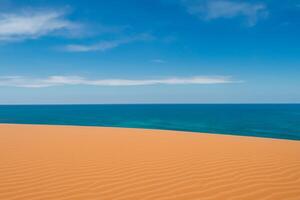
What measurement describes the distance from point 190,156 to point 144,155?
1328 millimetres

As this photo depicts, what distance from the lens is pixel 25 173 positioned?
15.6ft

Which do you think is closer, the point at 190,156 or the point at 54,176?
the point at 54,176

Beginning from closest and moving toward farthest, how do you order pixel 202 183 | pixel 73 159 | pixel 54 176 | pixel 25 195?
pixel 25 195
pixel 202 183
pixel 54 176
pixel 73 159

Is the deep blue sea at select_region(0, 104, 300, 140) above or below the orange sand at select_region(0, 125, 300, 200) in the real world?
below

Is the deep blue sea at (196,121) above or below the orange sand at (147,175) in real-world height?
below

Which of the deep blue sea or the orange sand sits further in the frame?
the deep blue sea

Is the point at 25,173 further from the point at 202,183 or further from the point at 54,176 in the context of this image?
the point at 202,183

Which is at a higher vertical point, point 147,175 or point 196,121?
point 147,175

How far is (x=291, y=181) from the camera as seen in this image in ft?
14.3

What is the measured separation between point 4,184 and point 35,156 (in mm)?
2257

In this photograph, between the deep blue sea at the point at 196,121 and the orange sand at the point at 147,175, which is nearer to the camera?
the orange sand at the point at 147,175

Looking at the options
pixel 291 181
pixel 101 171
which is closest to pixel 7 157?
pixel 101 171

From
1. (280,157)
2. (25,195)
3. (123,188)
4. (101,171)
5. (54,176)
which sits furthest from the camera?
(280,157)

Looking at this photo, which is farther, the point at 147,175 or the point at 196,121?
the point at 196,121
